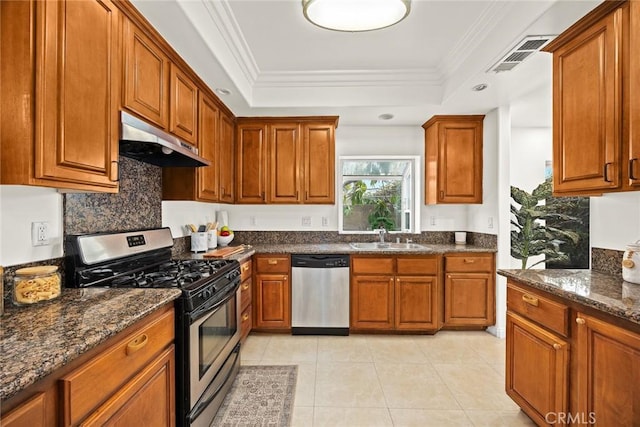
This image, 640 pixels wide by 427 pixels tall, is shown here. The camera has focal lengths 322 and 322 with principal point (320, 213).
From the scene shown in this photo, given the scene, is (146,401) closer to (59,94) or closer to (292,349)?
(59,94)

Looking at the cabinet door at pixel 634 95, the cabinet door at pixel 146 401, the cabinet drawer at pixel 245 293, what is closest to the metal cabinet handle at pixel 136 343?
the cabinet door at pixel 146 401

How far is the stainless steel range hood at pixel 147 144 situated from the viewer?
5.49 ft

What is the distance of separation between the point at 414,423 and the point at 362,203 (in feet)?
8.53

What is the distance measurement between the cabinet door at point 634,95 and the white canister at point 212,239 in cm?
319

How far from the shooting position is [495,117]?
344 centimetres

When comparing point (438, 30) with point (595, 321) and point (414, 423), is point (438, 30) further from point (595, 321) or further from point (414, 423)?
point (414, 423)

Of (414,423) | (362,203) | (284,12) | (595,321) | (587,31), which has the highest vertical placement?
(284,12)

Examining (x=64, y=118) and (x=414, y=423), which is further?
(x=414, y=423)

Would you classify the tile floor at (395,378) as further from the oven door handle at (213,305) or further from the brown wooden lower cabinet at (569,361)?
the oven door handle at (213,305)

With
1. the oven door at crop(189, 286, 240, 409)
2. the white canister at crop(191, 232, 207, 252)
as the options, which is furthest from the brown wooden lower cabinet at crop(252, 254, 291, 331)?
the oven door at crop(189, 286, 240, 409)

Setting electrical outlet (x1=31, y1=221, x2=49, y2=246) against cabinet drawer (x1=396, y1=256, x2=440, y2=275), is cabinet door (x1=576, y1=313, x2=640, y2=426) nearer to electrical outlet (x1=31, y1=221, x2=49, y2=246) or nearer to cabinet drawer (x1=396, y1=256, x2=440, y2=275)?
cabinet drawer (x1=396, y1=256, x2=440, y2=275)

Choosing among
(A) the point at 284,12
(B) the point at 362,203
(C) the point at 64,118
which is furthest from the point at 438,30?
(C) the point at 64,118

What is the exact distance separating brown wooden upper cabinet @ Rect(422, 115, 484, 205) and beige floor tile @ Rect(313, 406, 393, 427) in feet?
7.82

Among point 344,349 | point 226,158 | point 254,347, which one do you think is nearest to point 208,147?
point 226,158
